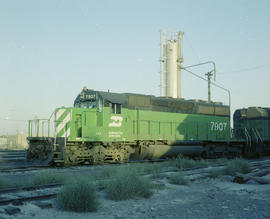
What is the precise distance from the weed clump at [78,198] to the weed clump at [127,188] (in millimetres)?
822

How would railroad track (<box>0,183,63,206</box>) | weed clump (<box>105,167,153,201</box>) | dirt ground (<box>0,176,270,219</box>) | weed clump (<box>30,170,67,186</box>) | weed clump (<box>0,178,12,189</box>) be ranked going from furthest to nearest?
1. weed clump (<box>30,170,67,186</box>)
2. weed clump (<box>0,178,12,189</box>)
3. weed clump (<box>105,167,153,201</box>)
4. railroad track (<box>0,183,63,206</box>)
5. dirt ground (<box>0,176,270,219</box>)

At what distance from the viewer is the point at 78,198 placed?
5.77 m

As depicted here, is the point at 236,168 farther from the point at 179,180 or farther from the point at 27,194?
the point at 27,194

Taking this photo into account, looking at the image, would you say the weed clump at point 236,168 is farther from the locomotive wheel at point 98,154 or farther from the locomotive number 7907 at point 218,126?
the locomotive number 7907 at point 218,126

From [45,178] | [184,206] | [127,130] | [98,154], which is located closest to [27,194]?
[45,178]

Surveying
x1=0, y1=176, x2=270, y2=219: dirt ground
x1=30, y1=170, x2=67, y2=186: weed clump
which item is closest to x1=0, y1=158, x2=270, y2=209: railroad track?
x1=0, y1=176, x2=270, y2=219: dirt ground

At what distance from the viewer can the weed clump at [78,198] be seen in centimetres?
567

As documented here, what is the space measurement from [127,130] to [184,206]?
8732mm

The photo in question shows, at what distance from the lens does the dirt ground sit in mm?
5434

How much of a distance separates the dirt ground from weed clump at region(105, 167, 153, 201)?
0.18 meters

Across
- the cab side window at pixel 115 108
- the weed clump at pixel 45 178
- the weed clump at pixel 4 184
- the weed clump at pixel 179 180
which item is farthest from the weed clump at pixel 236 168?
the weed clump at pixel 4 184

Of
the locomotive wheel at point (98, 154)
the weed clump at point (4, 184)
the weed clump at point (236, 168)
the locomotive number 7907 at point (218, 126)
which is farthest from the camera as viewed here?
the locomotive number 7907 at point (218, 126)

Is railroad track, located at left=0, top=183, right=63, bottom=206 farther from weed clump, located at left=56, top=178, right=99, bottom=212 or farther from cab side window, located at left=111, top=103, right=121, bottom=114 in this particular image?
cab side window, located at left=111, top=103, right=121, bottom=114

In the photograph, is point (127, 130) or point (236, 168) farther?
point (127, 130)
